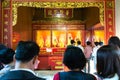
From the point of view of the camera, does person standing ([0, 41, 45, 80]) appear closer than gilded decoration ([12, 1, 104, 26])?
Yes

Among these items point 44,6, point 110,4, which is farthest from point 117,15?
point 44,6

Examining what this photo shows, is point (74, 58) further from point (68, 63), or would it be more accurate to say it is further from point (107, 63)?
point (107, 63)

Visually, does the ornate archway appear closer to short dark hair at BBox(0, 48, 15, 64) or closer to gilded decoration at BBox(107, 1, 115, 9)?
gilded decoration at BBox(107, 1, 115, 9)

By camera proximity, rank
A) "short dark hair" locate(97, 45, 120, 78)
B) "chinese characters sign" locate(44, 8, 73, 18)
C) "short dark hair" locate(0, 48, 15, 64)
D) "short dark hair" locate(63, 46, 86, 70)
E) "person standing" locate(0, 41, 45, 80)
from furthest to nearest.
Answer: "chinese characters sign" locate(44, 8, 73, 18) → "short dark hair" locate(0, 48, 15, 64) → "short dark hair" locate(97, 45, 120, 78) → "short dark hair" locate(63, 46, 86, 70) → "person standing" locate(0, 41, 45, 80)

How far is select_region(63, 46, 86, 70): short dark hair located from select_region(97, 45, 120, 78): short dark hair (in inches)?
14.2

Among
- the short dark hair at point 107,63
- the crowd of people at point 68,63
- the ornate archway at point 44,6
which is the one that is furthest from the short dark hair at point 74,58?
the ornate archway at point 44,6

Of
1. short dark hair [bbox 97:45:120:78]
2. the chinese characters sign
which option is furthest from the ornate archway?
short dark hair [bbox 97:45:120:78]

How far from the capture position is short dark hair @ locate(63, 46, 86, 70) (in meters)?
2.24

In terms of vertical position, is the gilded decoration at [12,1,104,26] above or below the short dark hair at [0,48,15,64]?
above

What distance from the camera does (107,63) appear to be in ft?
8.38

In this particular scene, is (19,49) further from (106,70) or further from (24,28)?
(24,28)

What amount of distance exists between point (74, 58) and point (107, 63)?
447mm

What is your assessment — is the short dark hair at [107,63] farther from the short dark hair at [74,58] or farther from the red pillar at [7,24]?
the red pillar at [7,24]

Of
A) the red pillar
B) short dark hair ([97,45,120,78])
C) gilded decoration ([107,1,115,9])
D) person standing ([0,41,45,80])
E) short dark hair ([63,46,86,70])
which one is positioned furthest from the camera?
gilded decoration ([107,1,115,9])
